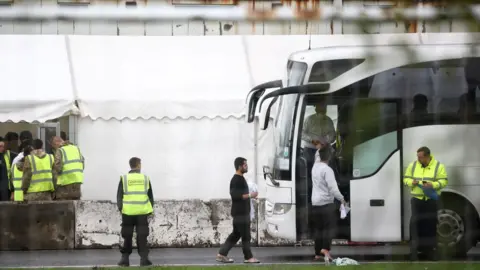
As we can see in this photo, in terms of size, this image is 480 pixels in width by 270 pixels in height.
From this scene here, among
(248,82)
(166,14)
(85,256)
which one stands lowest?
(85,256)

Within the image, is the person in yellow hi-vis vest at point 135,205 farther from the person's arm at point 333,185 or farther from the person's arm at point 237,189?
the person's arm at point 333,185

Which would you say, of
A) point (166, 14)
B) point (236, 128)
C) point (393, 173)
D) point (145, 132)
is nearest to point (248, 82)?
point (236, 128)

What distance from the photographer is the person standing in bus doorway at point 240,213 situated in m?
9.48

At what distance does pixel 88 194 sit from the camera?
1178 cm

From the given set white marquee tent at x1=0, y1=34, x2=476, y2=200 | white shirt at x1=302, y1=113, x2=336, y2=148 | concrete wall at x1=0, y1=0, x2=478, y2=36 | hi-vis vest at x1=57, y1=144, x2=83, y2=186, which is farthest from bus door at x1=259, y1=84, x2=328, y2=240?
concrete wall at x1=0, y1=0, x2=478, y2=36

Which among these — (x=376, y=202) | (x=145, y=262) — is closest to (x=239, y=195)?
(x=145, y=262)

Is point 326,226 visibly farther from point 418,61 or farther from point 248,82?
point 418,61

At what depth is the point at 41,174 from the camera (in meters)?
10.8

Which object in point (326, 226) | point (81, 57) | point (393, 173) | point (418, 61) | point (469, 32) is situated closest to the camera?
point (469, 32)

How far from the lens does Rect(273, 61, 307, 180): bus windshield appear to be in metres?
9.61

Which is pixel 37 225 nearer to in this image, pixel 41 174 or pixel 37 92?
pixel 41 174

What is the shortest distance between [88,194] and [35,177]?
48.3 inches

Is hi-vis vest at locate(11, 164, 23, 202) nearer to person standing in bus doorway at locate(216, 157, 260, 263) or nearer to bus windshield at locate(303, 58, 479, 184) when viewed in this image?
person standing in bus doorway at locate(216, 157, 260, 263)

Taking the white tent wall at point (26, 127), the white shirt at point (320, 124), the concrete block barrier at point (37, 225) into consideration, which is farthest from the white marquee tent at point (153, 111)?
the white shirt at point (320, 124)
